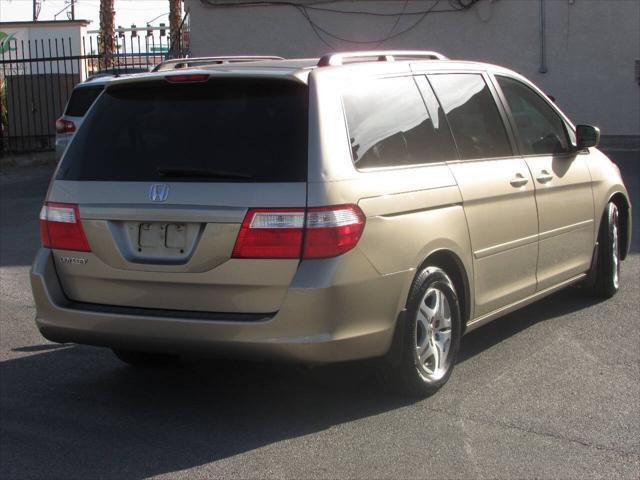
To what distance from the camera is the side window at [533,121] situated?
21.5ft

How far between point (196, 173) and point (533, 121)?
278 centimetres

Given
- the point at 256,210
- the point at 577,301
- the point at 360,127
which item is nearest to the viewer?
the point at 256,210

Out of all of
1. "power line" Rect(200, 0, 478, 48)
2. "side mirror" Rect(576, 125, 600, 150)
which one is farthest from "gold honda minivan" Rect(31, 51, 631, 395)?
"power line" Rect(200, 0, 478, 48)

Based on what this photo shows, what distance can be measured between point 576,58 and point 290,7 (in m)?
5.77

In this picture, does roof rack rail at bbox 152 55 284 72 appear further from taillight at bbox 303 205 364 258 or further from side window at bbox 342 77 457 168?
taillight at bbox 303 205 364 258

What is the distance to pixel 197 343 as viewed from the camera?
484cm

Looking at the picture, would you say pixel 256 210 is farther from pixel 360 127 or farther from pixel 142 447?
pixel 142 447

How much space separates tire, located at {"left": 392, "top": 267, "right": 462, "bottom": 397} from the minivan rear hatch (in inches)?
33.2

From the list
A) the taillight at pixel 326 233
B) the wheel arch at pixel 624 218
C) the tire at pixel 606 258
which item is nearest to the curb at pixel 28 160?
the wheel arch at pixel 624 218

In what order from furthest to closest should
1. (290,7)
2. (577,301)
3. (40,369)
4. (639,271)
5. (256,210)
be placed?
(290,7) → (639,271) → (577,301) → (40,369) → (256,210)

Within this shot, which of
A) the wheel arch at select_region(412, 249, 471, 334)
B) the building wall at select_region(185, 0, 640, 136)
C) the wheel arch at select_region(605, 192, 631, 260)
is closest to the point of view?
the wheel arch at select_region(412, 249, 471, 334)

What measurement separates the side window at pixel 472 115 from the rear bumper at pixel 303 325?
1186 mm

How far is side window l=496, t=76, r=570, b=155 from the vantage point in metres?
6.55

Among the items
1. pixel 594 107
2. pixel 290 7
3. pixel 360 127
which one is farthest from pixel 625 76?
pixel 360 127
